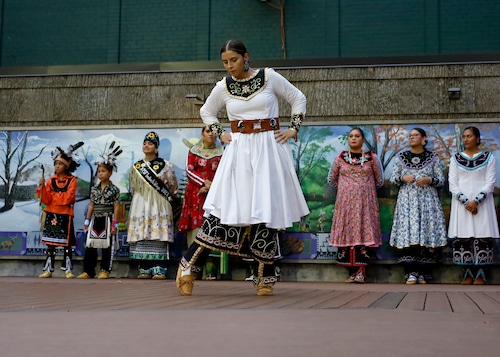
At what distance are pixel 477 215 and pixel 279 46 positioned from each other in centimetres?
326

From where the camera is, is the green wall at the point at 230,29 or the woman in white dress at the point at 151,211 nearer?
the woman in white dress at the point at 151,211

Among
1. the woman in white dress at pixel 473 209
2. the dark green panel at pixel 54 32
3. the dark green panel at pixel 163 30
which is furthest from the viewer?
the dark green panel at pixel 54 32

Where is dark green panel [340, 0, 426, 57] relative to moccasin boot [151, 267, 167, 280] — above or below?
above

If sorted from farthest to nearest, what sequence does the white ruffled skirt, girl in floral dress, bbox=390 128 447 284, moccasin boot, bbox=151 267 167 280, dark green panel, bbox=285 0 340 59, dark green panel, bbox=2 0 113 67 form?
1. dark green panel, bbox=2 0 113 67
2. dark green panel, bbox=285 0 340 59
3. moccasin boot, bbox=151 267 167 280
4. girl in floral dress, bbox=390 128 447 284
5. the white ruffled skirt

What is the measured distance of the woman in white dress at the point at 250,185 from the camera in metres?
6.05

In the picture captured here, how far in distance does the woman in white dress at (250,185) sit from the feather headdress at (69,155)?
4.47 m

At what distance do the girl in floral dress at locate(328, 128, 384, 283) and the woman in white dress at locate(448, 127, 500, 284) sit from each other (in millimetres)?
873

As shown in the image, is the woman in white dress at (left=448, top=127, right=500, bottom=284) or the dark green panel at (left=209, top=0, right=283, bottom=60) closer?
the woman in white dress at (left=448, top=127, right=500, bottom=284)

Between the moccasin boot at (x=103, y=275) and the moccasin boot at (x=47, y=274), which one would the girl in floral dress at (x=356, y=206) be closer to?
the moccasin boot at (x=103, y=275)

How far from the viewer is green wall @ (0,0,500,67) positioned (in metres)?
9.98

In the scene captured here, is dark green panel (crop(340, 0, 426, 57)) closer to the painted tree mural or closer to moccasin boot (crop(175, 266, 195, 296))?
the painted tree mural

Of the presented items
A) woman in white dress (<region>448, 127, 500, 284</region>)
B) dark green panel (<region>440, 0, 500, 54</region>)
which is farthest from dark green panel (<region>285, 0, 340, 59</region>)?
woman in white dress (<region>448, 127, 500, 284</region>)

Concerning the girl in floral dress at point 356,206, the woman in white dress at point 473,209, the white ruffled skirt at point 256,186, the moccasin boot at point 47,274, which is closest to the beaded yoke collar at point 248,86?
the white ruffled skirt at point 256,186

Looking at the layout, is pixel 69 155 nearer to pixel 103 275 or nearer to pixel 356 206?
pixel 103 275
